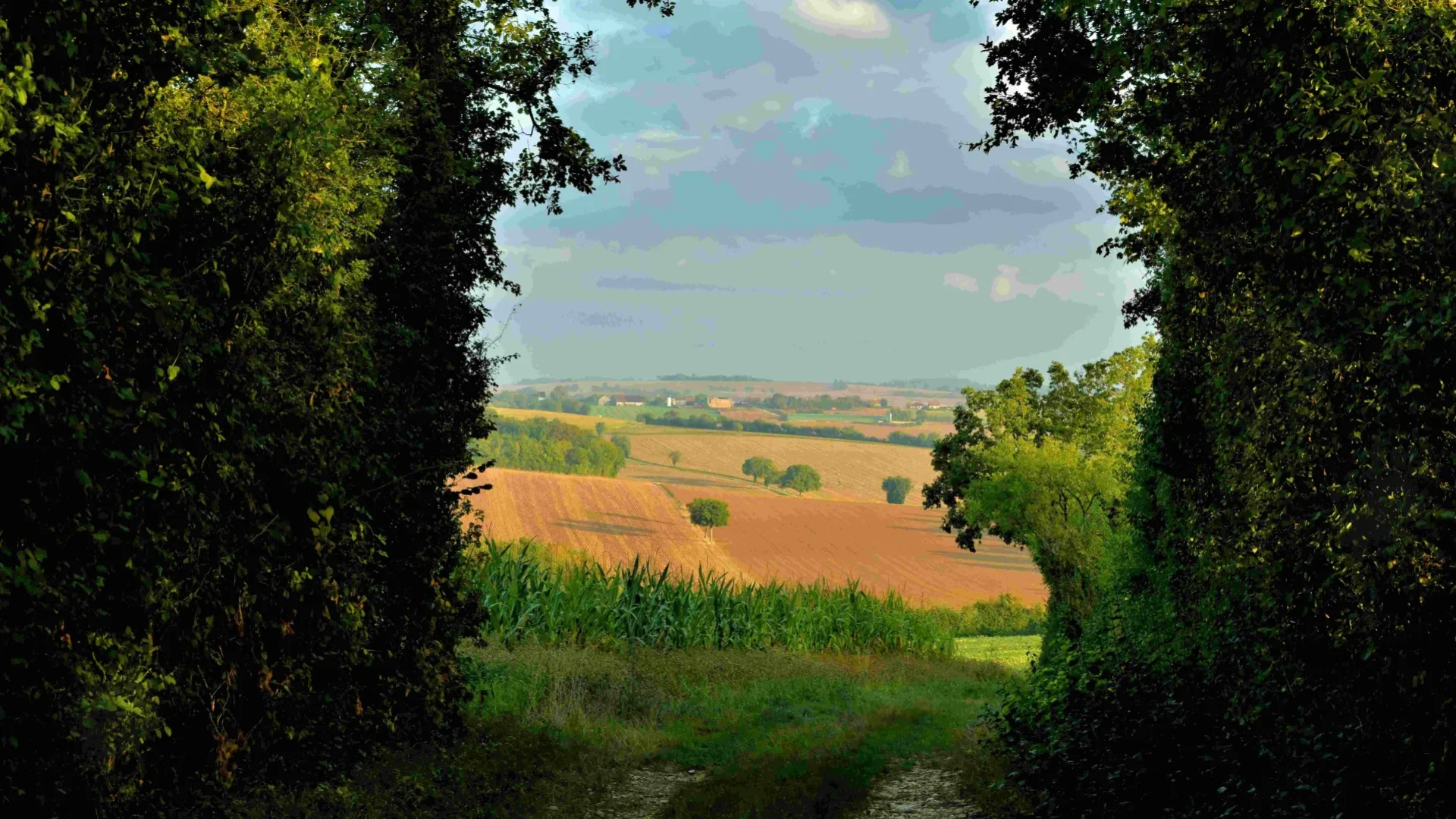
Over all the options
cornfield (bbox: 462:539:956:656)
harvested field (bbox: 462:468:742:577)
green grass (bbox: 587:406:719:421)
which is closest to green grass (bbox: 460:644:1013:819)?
cornfield (bbox: 462:539:956:656)

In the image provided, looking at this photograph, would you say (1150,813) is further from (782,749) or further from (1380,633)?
(782,749)

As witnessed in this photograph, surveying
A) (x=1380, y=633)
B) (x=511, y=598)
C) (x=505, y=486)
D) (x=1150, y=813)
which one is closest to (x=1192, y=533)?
(x=1150, y=813)

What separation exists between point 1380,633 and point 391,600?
8.94 meters

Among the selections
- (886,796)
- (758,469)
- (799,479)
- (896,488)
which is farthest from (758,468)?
(886,796)

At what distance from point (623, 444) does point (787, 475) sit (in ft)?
66.2

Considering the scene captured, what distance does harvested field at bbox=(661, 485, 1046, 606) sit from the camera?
5878 cm

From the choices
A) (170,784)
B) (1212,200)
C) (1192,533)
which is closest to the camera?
(1212,200)

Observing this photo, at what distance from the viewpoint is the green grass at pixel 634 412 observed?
145500 mm

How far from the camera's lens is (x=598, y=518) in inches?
2283

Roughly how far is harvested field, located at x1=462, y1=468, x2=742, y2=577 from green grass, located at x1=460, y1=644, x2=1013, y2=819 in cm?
2639

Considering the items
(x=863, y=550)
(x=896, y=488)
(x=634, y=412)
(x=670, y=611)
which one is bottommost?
(x=863, y=550)

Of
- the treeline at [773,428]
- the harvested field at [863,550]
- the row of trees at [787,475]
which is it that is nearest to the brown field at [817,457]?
the row of trees at [787,475]

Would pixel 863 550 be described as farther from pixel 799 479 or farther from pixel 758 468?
pixel 758 468

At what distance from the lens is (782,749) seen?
13.0m
